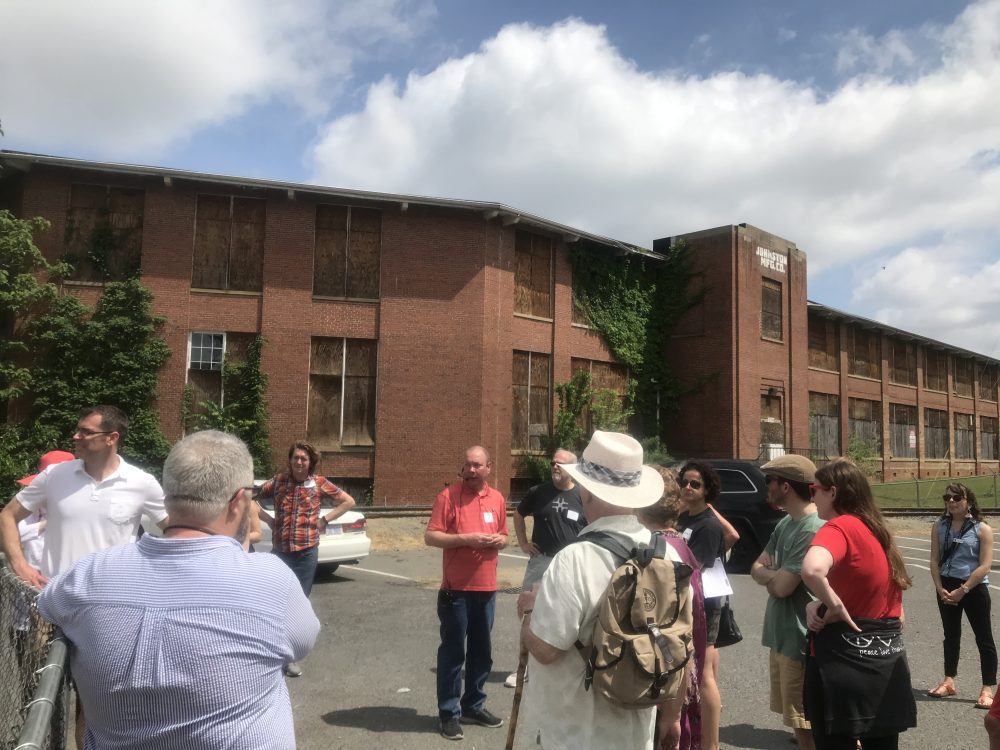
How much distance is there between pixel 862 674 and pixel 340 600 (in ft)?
25.0

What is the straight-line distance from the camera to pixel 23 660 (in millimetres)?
2711

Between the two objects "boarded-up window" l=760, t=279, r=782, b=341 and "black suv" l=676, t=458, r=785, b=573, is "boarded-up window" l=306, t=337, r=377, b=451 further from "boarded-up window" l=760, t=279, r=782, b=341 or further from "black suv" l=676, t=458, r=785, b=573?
"boarded-up window" l=760, t=279, r=782, b=341

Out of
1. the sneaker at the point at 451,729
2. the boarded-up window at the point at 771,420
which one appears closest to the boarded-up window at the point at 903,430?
the boarded-up window at the point at 771,420

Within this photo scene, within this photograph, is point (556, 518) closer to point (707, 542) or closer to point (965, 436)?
point (707, 542)

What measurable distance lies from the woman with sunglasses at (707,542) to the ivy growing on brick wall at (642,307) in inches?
812

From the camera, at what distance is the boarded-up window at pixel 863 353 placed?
35.6m

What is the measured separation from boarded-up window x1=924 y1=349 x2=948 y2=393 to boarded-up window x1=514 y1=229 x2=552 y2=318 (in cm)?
2832

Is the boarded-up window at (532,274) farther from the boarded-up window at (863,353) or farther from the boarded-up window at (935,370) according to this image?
the boarded-up window at (935,370)

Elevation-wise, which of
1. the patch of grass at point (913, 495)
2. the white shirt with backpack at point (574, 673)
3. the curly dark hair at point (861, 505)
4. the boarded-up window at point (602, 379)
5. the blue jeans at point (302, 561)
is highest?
the boarded-up window at point (602, 379)

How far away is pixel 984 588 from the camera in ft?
21.5

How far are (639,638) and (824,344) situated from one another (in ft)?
113

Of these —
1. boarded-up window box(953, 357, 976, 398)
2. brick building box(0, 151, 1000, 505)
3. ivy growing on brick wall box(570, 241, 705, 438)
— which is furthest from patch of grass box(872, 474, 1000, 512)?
boarded-up window box(953, 357, 976, 398)

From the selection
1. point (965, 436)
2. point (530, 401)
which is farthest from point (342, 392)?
point (965, 436)

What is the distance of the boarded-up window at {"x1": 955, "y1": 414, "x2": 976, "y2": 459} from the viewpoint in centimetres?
4497
